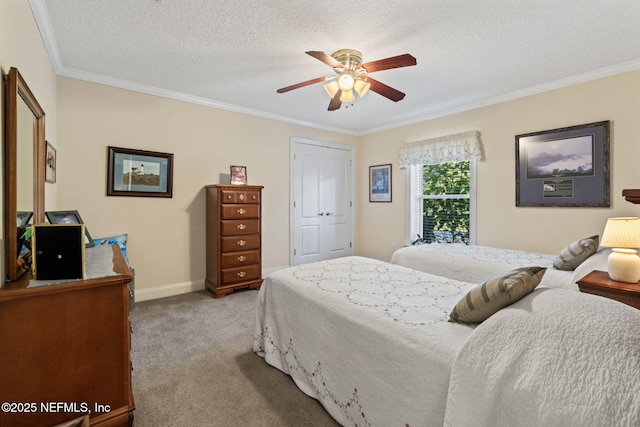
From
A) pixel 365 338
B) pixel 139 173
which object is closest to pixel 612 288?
pixel 365 338

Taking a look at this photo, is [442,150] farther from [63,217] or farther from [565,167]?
[63,217]

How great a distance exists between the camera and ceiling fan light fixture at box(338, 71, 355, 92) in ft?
8.37

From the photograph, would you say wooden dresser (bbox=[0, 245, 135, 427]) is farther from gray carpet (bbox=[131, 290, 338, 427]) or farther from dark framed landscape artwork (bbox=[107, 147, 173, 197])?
dark framed landscape artwork (bbox=[107, 147, 173, 197])

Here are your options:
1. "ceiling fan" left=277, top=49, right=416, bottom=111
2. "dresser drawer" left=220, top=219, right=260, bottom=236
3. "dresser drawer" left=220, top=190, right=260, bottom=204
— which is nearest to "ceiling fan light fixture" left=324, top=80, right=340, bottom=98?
"ceiling fan" left=277, top=49, right=416, bottom=111

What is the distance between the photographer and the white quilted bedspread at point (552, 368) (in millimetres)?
791

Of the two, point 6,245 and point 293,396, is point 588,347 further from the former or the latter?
point 6,245

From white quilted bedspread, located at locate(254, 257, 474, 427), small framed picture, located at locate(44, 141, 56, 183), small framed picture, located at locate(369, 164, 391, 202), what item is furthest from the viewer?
small framed picture, located at locate(369, 164, 391, 202)

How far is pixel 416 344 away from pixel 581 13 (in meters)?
2.60

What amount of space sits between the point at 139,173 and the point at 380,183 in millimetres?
3684

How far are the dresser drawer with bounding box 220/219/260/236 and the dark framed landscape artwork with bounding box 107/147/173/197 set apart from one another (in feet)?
2.59

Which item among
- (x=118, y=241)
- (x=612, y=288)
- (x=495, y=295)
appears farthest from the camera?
(x=118, y=241)

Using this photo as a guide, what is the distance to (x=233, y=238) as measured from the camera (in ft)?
12.3

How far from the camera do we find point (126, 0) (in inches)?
79.4

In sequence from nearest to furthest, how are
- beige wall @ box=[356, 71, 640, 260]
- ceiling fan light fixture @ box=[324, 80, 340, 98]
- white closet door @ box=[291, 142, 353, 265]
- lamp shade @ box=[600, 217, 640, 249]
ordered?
lamp shade @ box=[600, 217, 640, 249] < ceiling fan light fixture @ box=[324, 80, 340, 98] < beige wall @ box=[356, 71, 640, 260] < white closet door @ box=[291, 142, 353, 265]
